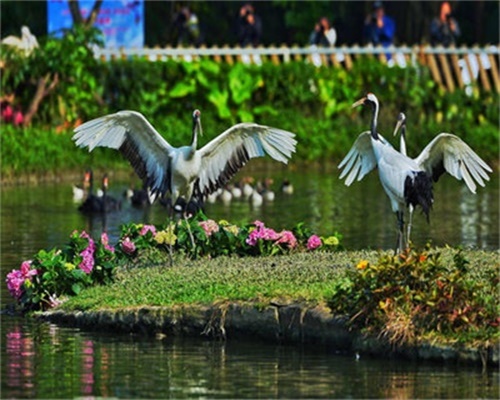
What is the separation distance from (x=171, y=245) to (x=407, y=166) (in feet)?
8.36

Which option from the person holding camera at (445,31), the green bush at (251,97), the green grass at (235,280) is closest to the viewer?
the green grass at (235,280)

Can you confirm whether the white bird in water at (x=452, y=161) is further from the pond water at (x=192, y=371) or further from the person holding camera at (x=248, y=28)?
the person holding camera at (x=248, y=28)

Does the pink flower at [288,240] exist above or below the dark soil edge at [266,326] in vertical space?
above

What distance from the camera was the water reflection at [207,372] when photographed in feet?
47.9

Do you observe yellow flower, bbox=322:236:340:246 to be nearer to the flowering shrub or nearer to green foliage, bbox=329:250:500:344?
the flowering shrub

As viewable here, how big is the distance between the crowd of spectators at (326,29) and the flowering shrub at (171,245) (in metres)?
23.1

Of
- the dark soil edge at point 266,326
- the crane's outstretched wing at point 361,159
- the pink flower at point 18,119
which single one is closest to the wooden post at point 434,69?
the pink flower at point 18,119

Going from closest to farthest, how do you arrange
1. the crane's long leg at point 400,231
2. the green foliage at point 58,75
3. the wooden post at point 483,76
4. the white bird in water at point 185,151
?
the crane's long leg at point 400,231, the white bird in water at point 185,151, the green foliage at point 58,75, the wooden post at point 483,76

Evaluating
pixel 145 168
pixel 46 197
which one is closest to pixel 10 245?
pixel 145 168

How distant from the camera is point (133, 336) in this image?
17.0m

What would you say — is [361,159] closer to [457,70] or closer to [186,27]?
[457,70]

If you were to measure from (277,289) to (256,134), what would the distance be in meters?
4.23

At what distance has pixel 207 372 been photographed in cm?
1538

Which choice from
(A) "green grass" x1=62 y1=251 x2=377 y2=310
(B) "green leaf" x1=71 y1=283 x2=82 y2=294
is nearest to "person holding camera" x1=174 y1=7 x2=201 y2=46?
(A) "green grass" x1=62 y1=251 x2=377 y2=310
